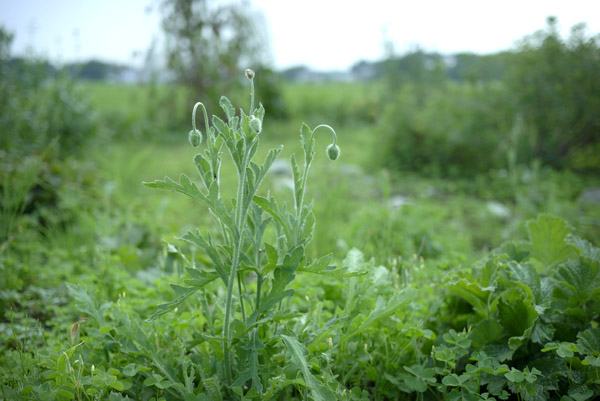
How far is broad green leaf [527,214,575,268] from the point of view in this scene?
149cm

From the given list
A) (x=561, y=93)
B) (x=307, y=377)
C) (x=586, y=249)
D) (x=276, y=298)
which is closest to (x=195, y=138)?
(x=276, y=298)

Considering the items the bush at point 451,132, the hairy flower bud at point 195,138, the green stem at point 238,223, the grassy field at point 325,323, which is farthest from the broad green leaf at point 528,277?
the bush at point 451,132

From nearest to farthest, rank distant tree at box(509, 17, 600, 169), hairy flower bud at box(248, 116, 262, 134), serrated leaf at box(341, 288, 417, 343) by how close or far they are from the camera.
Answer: hairy flower bud at box(248, 116, 262, 134)
serrated leaf at box(341, 288, 417, 343)
distant tree at box(509, 17, 600, 169)

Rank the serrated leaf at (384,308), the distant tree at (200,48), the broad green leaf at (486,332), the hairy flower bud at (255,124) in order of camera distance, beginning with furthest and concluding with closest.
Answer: the distant tree at (200,48), the broad green leaf at (486,332), the serrated leaf at (384,308), the hairy flower bud at (255,124)

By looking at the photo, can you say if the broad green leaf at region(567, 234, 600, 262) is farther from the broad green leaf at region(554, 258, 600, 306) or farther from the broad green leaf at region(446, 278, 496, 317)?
the broad green leaf at region(446, 278, 496, 317)

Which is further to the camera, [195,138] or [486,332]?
[486,332]

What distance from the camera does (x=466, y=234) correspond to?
2.98 m

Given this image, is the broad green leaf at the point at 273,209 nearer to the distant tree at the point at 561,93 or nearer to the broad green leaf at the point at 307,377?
the broad green leaf at the point at 307,377

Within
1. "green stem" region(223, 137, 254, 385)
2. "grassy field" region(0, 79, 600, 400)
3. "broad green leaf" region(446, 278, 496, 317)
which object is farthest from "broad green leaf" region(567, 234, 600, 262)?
"green stem" region(223, 137, 254, 385)

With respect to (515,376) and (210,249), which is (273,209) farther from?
(515,376)

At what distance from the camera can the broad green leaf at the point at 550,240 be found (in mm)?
1485

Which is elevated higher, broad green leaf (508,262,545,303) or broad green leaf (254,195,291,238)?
broad green leaf (254,195,291,238)

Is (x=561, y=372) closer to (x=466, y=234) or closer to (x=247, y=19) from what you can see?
(x=466, y=234)

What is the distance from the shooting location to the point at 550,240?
151cm
